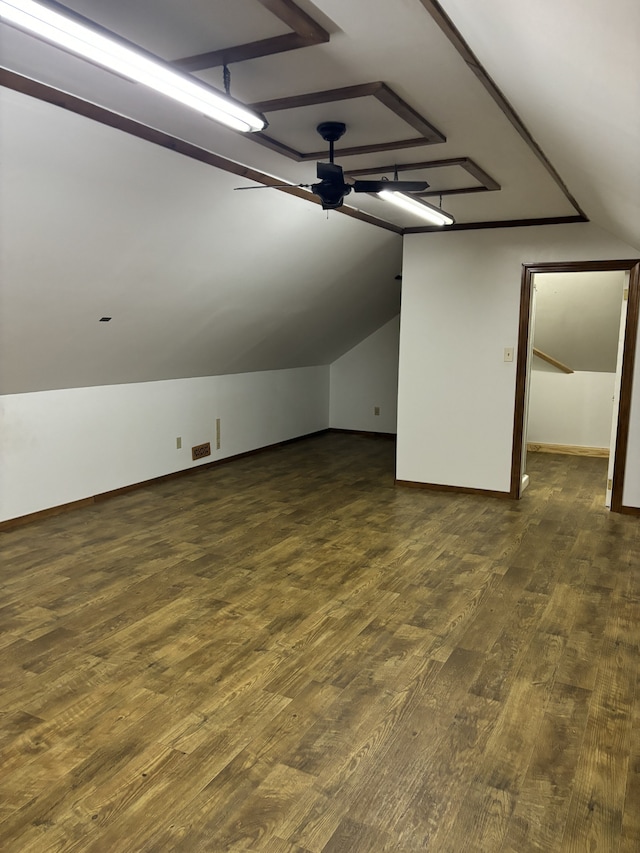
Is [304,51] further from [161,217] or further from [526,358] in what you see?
[526,358]

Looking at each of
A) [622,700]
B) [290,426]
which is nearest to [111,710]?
[622,700]

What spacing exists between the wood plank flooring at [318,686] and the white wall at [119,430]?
0.35m

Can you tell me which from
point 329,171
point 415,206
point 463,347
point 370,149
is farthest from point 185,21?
point 463,347

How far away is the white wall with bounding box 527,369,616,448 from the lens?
7410 millimetres

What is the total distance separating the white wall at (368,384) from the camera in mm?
8391

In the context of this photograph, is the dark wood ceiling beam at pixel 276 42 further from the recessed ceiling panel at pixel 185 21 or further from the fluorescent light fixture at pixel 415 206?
the fluorescent light fixture at pixel 415 206

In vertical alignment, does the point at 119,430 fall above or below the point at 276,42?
below

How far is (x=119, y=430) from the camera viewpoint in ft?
17.7

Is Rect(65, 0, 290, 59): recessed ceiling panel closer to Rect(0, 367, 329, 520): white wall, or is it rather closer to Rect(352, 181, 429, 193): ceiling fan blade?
Rect(352, 181, 429, 193): ceiling fan blade

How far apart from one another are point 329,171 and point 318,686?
92.1 inches

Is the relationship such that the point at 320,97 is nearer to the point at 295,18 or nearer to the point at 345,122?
the point at 345,122

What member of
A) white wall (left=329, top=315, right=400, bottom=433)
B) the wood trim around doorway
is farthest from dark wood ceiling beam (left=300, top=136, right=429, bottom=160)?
white wall (left=329, top=315, right=400, bottom=433)

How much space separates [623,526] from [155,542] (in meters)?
3.43

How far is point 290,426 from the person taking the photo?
8.02 meters
